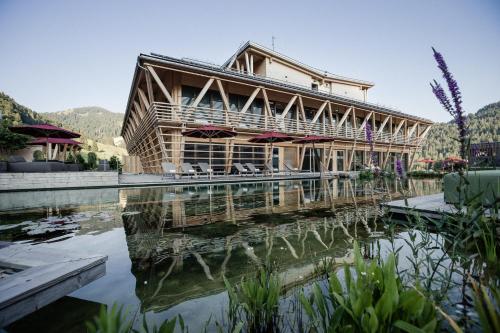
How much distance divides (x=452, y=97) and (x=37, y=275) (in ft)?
11.1

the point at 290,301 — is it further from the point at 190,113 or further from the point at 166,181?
the point at 190,113

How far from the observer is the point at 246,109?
60.5ft

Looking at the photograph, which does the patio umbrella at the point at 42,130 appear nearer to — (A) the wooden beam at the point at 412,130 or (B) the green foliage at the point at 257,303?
(B) the green foliage at the point at 257,303

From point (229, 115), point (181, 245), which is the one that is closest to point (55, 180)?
point (229, 115)

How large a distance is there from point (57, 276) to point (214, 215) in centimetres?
359

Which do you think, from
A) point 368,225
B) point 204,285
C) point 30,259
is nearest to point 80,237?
point 30,259

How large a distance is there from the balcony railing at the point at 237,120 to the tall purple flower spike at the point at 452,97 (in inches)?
569

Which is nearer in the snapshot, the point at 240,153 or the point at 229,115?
the point at 229,115

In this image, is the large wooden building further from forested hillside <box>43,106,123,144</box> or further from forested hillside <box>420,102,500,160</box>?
forested hillside <box>43,106,123,144</box>

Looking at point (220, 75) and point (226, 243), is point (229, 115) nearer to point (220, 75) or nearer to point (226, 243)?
point (220, 75)

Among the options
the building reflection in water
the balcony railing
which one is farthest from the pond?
the balcony railing

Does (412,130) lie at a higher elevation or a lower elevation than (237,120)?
higher

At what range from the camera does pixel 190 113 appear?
16.0 meters

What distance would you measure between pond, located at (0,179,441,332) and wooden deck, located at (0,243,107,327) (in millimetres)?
167
